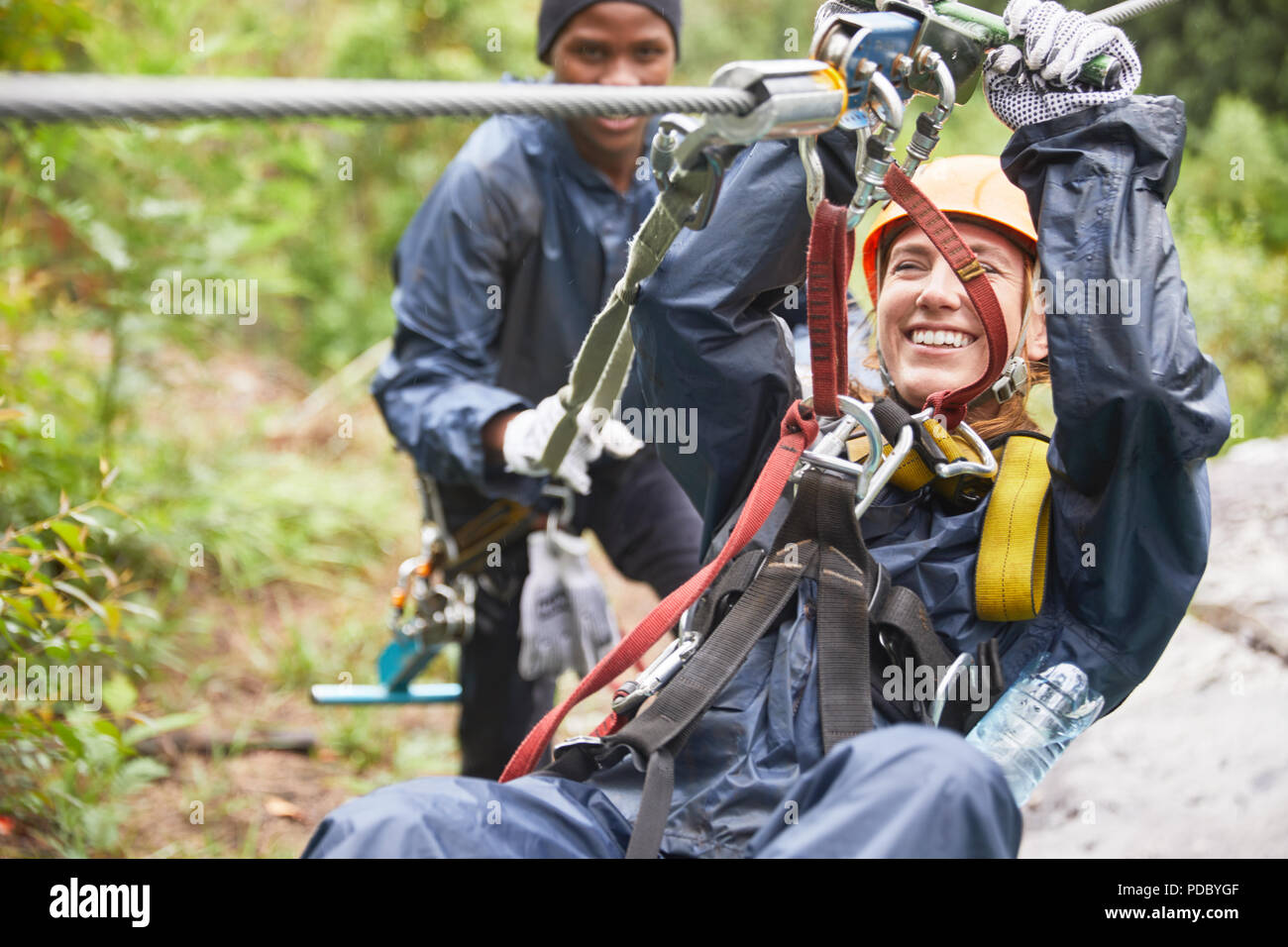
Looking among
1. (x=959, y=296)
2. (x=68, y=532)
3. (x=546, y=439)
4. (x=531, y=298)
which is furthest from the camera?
(x=531, y=298)

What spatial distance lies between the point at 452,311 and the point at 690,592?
176 cm

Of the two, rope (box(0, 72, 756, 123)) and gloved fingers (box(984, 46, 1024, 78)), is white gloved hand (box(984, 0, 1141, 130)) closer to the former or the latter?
gloved fingers (box(984, 46, 1024, 78))

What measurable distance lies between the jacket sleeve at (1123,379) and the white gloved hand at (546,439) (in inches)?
49.6

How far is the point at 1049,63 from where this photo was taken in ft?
6.50

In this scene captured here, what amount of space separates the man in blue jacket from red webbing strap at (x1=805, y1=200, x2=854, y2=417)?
1.30 m

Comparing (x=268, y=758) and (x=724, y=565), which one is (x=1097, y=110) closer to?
(x=724, y=565)

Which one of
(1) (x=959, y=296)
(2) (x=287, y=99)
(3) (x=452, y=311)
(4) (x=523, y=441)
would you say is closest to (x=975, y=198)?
(1) (x=959, y=296)

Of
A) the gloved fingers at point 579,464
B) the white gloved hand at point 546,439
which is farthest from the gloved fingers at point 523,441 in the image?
the gloved fingers at point 579,464

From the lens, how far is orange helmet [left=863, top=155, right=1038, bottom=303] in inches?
90.8

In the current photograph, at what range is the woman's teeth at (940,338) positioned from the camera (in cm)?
223

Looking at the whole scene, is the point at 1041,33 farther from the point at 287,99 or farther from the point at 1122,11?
the point at 287,99

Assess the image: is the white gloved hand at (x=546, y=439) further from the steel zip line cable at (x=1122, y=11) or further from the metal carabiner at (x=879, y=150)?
the steel zip line cable at (x=1122, y=11)

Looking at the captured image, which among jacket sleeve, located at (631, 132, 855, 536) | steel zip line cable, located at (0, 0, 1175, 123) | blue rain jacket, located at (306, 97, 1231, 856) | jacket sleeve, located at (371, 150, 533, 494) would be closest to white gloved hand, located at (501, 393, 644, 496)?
jacket sleeve, located at (371, 150, 533, 494)
